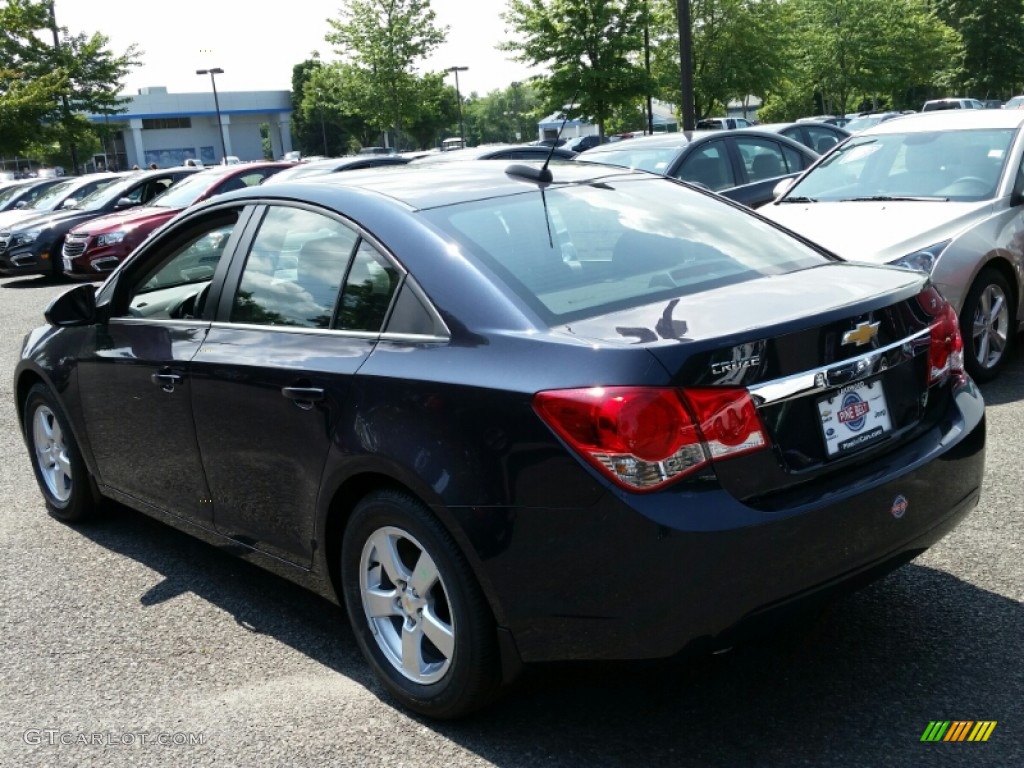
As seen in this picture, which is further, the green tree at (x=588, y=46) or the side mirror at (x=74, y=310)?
the green tree at (x=588, y=46)

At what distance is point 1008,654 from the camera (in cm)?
→ 346

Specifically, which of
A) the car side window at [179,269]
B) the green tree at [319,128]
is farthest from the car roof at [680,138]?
the green tree at [319,128]

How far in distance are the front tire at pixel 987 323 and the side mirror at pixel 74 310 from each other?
4.74 meters

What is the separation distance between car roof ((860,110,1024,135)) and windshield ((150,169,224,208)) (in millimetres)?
10399

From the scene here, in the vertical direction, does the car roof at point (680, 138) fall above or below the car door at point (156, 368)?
above

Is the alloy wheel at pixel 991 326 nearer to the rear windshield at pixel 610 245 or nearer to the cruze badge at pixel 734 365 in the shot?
the rear windshield at pixel 610 245

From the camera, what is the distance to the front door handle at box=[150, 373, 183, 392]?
418cm

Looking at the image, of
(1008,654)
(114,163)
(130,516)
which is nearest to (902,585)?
(1008,654)

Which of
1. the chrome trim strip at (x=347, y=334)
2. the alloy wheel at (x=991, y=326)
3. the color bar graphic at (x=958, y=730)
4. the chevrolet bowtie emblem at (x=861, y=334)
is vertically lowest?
the color bar graphic at (x=958, y=730)

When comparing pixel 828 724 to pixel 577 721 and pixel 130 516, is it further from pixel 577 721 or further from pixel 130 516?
pixel 130 516

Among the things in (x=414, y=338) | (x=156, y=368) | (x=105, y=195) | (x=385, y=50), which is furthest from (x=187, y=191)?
(x=385, y=50)

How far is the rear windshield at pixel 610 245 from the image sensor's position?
10.9 feet

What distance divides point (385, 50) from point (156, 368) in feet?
151

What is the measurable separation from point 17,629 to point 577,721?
7.47 feet
